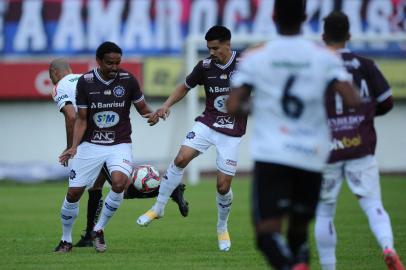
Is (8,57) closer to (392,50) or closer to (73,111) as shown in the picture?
(392,50)

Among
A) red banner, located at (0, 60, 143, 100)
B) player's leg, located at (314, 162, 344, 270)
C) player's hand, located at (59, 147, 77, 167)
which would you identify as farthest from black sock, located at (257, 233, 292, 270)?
red banner, located at (0, 60, 143, 100)

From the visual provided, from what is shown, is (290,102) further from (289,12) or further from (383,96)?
(383,96)

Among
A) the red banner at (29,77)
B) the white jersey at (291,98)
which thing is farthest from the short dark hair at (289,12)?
the red banner at (29,77)

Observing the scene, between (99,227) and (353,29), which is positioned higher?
(99,227)

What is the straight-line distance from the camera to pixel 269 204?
21.4 feet

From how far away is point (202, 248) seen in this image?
11555mm

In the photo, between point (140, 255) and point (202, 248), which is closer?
point (140, 255)

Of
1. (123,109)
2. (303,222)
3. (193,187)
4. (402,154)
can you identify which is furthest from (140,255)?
(402,154)

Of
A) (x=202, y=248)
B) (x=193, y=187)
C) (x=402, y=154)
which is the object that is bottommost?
(x=402, y=154)

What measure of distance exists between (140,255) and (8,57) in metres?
20.2

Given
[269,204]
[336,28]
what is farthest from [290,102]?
[336,28]

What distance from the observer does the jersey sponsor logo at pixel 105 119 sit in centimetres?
1102

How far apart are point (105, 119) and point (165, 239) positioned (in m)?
2.28

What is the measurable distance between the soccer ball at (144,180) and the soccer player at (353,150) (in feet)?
13.8
